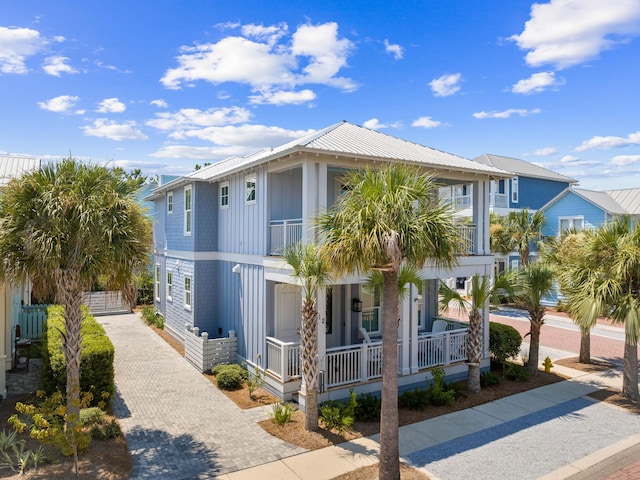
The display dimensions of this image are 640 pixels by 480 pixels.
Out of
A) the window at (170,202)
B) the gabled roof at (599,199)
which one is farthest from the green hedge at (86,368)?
the gabled roof at (599,199)

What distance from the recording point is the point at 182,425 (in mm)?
9773

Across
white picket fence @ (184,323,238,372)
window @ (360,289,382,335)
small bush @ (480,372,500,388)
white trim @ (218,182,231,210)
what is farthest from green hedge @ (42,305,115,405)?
small bush @ (480,372,500,388)

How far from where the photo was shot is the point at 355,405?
9742 millimetres

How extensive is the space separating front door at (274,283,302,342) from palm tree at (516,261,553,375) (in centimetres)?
694

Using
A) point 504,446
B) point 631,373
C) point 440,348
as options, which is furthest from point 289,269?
point 631,373

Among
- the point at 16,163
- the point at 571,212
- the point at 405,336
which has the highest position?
the point at 16,163

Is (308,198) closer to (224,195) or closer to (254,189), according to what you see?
(254,189)

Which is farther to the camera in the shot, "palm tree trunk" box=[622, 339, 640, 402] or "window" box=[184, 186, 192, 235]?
"window" box=[184, 186, 192, 235]

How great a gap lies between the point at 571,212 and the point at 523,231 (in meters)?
4.96

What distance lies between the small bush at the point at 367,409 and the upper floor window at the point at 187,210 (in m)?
9.57

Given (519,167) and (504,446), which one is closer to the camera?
(504,446)

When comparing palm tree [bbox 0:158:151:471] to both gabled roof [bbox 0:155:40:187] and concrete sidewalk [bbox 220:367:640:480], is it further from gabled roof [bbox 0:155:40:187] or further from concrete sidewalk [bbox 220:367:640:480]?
gabled roof [bbox 0:155:40:187]

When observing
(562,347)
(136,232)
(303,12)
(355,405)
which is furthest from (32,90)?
(562,347)

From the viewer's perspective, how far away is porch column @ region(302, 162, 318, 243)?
1054 centimetres
